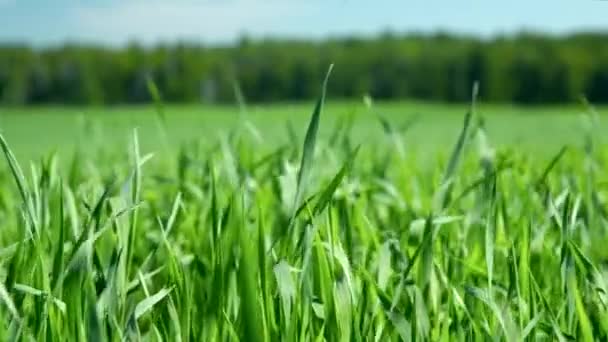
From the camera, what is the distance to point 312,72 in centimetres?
3825

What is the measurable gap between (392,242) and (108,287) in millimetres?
294

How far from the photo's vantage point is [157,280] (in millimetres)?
1024

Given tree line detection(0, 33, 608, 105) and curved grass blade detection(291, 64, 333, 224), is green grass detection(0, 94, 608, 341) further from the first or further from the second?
tree line detection(0, 33, 608, 105)

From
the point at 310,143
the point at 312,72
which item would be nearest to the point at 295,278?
the point at 310,143

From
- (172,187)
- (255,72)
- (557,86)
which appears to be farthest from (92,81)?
(172,187)

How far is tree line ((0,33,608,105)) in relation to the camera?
34.8 m

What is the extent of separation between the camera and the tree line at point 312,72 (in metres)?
34.8

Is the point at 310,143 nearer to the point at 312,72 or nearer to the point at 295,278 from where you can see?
the point at 295,278

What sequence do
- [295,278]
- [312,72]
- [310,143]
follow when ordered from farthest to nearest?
[312,72] < [295,278] < [310,143]

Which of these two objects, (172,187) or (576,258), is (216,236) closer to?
(576,258)

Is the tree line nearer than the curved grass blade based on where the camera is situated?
No

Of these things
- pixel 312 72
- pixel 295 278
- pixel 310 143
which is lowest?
pixel 312 72

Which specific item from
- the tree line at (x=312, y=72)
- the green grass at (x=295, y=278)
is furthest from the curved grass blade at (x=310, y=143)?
the tree line at (x=312, y=72)

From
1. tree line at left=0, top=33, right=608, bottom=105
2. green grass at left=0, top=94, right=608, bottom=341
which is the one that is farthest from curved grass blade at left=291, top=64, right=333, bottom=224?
tree line at left=0, top=33, right=608, bottom=105
